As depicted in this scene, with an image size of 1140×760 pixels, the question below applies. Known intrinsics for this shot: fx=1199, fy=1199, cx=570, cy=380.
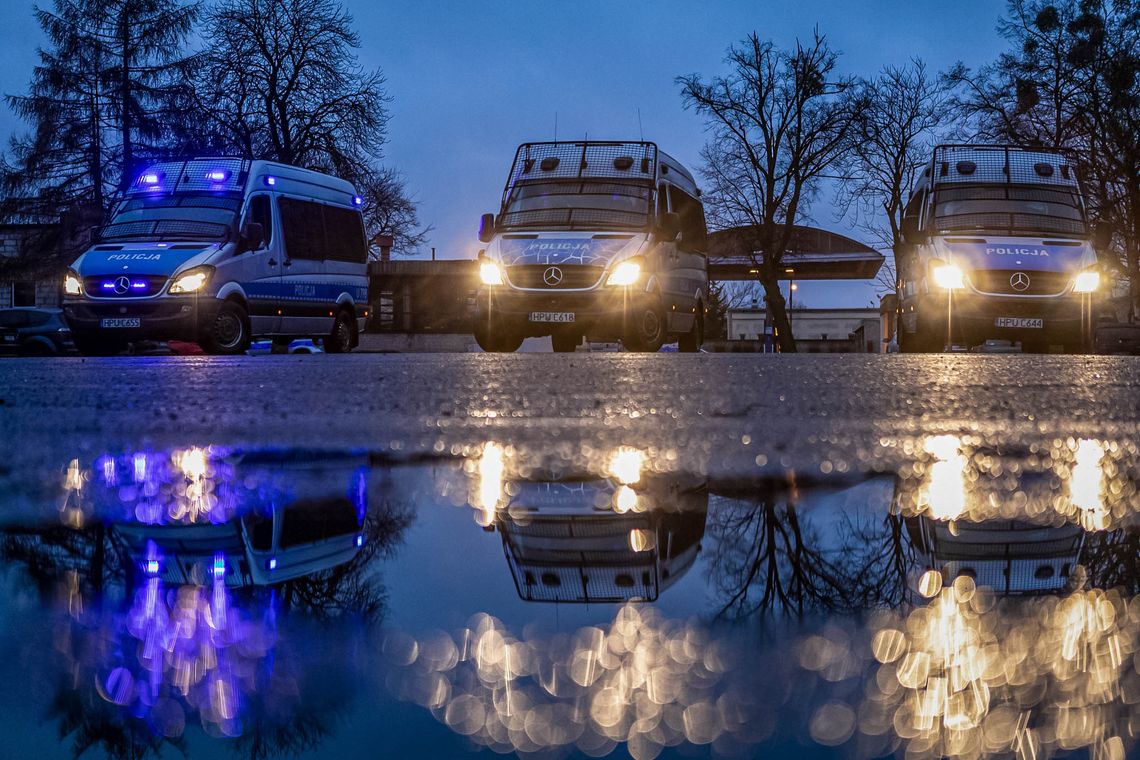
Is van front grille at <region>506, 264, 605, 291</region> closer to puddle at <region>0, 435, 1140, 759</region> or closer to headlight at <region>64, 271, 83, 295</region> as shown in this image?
headlight at <region>64, 271, 83, 295</region>

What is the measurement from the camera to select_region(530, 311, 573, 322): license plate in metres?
13.2

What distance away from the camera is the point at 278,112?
32125 mm

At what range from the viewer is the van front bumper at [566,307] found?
42.9 ft

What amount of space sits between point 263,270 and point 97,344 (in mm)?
2313

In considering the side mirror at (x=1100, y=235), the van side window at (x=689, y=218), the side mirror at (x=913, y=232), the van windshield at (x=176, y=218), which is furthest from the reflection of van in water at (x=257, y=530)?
the side mirror at (x=1100, y=235)

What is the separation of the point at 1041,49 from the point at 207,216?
23.4 metres

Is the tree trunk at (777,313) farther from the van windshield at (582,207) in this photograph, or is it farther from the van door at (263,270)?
the van windshield at (582,207)

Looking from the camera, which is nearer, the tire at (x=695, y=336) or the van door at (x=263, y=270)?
the van door at (x=263, y=270)

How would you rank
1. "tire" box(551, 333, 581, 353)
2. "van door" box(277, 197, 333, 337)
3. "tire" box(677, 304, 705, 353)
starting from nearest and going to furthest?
"tire" box(551, 333, 581, 353) < "tire" box(677, 304, 705, 353) < "van door" box(277, 197, 333, 337)

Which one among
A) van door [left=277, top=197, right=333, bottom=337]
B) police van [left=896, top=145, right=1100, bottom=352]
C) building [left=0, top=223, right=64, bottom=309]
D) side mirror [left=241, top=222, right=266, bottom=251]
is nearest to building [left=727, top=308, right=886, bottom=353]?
building [left=0, top=223, right=64, bottom=309]

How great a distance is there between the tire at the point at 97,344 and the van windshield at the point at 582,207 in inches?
196

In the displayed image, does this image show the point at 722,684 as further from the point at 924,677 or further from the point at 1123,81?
the point at 1123,81

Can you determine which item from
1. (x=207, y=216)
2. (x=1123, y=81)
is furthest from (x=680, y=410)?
(x=1123, y=81)

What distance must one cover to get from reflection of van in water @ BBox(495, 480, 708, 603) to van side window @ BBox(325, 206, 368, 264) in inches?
638
